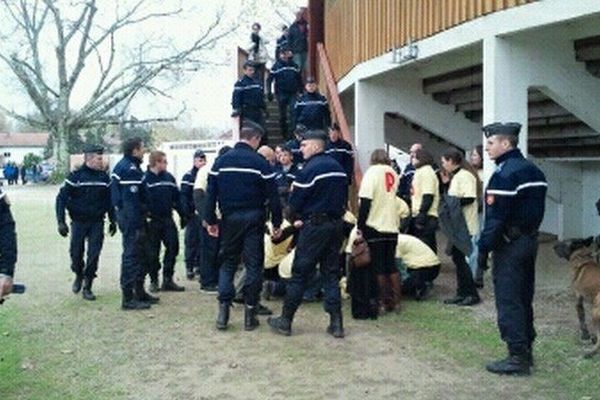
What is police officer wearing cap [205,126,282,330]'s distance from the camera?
7.76 m

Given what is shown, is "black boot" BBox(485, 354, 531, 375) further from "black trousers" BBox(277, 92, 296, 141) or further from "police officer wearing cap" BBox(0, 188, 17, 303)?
"black trousers" BBox(277, 92, 296, 141)

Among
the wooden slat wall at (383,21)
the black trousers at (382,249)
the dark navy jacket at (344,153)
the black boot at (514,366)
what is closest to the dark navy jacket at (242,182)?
the black trousers at (382,249)

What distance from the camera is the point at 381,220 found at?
27.6 feet

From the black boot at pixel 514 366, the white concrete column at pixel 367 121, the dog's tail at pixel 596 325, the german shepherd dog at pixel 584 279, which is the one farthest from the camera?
the white concrete column at pixel 367 121

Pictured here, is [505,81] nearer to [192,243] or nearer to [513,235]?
[513,235]

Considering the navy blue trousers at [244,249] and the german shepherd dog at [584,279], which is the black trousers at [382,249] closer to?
the navy blue trousers at [244,249]

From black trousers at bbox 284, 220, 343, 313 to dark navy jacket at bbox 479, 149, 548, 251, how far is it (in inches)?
70.2

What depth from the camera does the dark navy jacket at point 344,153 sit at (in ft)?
39.1

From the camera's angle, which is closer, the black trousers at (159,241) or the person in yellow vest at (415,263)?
the person in yellow vest at (415,263)

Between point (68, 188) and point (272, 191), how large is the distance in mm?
3080

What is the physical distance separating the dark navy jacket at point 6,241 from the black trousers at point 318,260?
301cm

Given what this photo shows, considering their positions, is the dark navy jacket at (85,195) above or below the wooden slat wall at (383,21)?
below

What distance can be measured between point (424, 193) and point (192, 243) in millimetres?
3988

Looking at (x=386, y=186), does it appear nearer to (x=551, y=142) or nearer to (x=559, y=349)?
(x=559, y=349)
